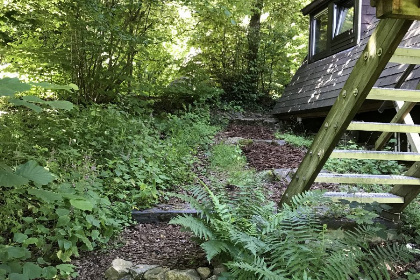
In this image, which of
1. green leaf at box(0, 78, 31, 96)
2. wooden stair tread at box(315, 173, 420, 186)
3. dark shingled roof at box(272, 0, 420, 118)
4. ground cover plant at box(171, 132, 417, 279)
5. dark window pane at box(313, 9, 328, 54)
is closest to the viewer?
green leaf at box(0, 78, 31, 96)

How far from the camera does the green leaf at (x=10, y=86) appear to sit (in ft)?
3.81

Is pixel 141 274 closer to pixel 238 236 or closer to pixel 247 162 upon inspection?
pixel 238 236

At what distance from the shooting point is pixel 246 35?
1136 cm

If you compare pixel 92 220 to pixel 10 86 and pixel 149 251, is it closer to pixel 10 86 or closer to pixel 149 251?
pixel 149 251

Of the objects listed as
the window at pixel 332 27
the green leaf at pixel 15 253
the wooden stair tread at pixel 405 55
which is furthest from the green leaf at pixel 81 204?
the window at pixel 332 27

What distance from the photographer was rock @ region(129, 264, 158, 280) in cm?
232

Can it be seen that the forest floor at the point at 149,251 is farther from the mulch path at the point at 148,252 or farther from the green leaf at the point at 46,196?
the green leaf at the point at 46,196

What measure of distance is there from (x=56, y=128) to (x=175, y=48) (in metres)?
9.60

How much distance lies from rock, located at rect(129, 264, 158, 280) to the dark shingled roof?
4914 mm

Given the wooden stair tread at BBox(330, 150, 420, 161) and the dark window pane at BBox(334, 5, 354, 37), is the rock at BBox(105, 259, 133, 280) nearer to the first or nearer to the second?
the wooden stair tread at BBox(330, 150, 420, 161)

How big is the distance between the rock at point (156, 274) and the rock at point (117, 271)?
0.17m

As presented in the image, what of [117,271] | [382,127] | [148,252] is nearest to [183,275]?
[117,271]

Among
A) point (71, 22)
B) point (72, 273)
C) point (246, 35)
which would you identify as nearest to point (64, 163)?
point (72, 273)

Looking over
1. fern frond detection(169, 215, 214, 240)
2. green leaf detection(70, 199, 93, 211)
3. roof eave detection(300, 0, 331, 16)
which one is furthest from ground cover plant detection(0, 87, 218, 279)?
roof eave detection(300, 0, 331, 16)
